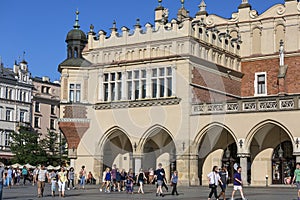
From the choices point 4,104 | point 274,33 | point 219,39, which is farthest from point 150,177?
point 4,104

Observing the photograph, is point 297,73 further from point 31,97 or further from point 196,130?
point 31,97

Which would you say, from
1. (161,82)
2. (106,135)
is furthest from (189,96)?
(106,135)

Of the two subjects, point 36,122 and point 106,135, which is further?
point 36,122

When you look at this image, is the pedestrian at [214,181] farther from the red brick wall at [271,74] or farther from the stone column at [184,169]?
the red brick wall at [271,74]

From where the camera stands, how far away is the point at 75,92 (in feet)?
143

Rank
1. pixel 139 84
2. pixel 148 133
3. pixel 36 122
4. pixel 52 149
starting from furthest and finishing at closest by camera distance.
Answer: pixel 36 122, pixel 52 149, pixel 139 84, pixel 148 133

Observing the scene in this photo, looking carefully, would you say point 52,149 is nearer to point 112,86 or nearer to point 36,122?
point 36,122

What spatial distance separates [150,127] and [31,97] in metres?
47.4

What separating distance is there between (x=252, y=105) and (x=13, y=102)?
50.5m

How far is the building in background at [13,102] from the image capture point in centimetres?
7769

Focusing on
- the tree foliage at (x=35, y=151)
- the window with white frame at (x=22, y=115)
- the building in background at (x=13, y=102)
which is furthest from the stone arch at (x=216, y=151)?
the window with white frame at (x=22, y=115)

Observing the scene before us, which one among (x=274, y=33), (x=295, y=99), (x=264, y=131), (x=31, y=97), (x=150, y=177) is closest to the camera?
(x=295, y=99)

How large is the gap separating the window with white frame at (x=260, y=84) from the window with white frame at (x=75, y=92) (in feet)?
44.5

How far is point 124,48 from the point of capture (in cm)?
4209
